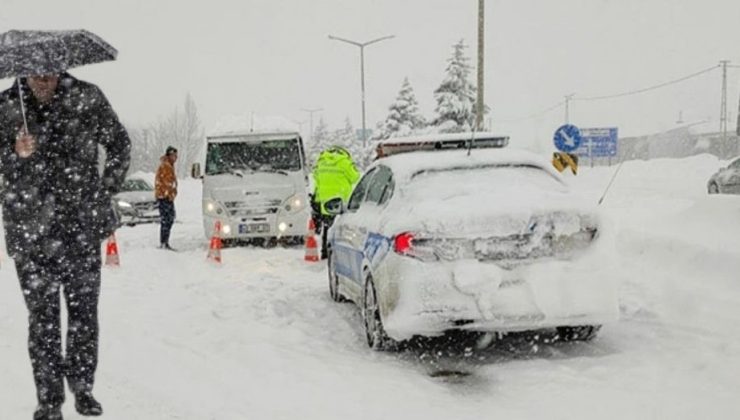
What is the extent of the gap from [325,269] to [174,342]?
5468mm

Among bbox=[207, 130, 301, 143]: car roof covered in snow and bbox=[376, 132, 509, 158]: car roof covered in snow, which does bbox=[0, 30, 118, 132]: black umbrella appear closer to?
bbox=[376, 132, 509, 158]: car roof covered in snow

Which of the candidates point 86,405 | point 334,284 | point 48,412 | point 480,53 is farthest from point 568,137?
point 48,412

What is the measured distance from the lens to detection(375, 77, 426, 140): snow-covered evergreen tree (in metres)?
62.4

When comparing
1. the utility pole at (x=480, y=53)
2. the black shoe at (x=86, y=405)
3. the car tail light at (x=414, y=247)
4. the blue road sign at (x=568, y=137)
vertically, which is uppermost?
the utility pole at (x=480, y=53)

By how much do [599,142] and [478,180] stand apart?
18202 mm

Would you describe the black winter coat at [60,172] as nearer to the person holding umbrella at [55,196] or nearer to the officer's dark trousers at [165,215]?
the person holding umbrella at [55,196]

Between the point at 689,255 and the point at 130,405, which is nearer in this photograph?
the point at 130,405

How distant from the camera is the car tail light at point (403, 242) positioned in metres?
5.91

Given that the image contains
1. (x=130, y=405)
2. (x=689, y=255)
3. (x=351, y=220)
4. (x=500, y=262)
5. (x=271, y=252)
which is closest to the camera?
(x=130, y=405)

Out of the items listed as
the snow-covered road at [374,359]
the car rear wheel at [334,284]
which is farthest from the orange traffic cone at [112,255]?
the car rear wheel at [334,284]

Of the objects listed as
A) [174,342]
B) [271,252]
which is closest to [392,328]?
[174,342]

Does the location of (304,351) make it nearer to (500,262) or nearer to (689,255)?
(500,262)

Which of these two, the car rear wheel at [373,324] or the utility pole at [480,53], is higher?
the utility pole at [480,53]

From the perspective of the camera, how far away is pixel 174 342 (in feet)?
21.8
